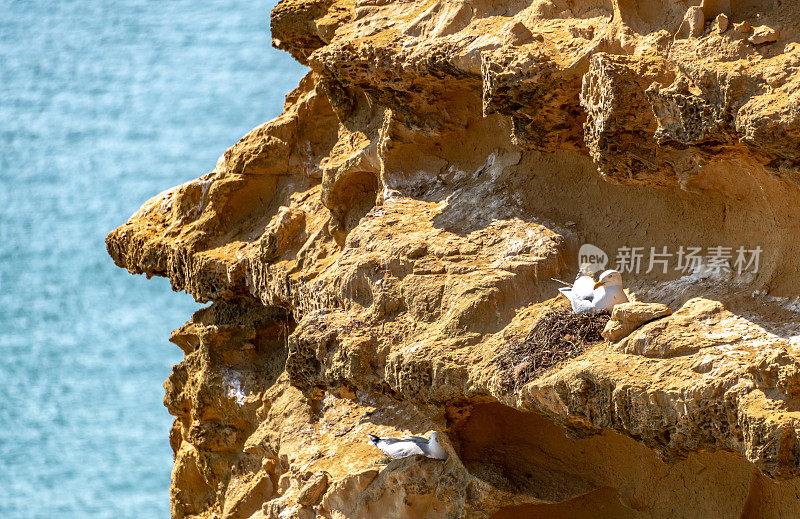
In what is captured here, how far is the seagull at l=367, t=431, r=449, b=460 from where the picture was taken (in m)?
6.82

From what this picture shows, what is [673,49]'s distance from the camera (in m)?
5.25

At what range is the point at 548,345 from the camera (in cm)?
585

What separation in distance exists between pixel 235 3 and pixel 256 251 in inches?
363

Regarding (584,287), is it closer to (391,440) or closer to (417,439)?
(417,439)

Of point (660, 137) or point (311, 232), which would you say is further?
point (311, 232)

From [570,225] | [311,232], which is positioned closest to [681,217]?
[570,225]

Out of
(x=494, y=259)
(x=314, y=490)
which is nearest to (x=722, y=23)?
(x=494, y=259)

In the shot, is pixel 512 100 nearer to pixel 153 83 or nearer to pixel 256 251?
pixel 256 251

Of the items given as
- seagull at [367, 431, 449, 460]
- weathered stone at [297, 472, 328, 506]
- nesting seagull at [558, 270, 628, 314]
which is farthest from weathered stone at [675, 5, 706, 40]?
weathered stone at [297, 472, 328, 506]

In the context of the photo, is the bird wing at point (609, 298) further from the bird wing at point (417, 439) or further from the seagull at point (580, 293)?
the bird wing at point (417, 439)

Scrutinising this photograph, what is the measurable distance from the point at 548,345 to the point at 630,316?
1.91ft

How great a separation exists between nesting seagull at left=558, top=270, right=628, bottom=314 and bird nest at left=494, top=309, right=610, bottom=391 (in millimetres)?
42

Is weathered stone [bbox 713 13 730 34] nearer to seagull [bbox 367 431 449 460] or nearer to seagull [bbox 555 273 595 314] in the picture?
seagull [bbox 555 273 595 314]

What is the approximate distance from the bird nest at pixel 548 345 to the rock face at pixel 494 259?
0.09 m
